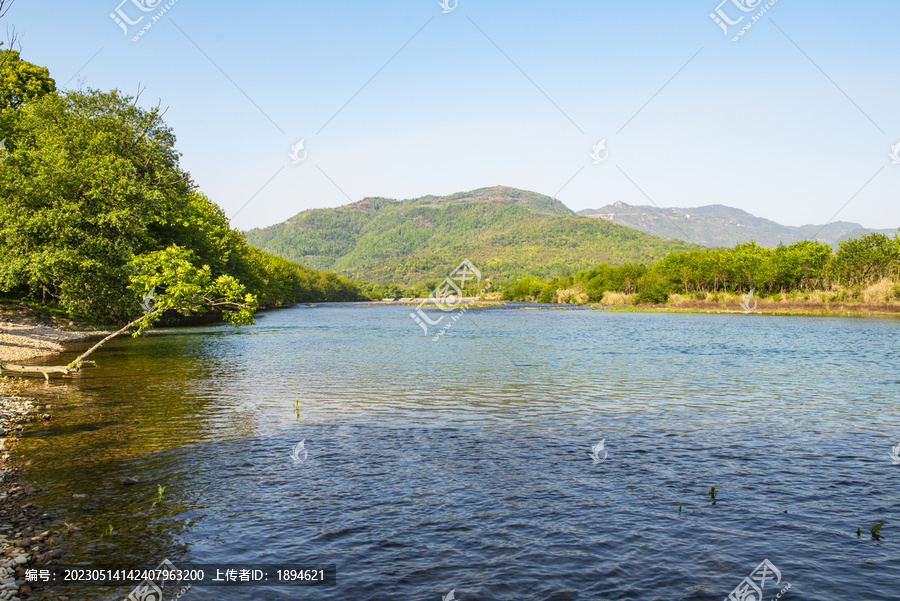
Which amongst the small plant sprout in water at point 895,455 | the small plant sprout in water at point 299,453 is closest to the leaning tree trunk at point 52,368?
the small plant sprout in water at point 299,453

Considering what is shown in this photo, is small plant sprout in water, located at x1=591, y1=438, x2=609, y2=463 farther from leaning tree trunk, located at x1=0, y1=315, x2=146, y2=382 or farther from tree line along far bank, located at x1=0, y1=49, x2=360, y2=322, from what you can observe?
tree line along far bank, located at x1=0, y1=49, x2=360, y2=322

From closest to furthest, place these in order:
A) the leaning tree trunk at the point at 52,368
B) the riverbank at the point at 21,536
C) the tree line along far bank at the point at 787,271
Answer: the riverbank at the point at 21,536 → the leaning tree trunk at the point at 52,368 → the tree line along far bank at the point at 787,271

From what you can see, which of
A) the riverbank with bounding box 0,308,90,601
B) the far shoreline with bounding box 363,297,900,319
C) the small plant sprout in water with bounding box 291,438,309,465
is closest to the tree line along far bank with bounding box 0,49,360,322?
the riverbank with bounding box 0,308,90,601

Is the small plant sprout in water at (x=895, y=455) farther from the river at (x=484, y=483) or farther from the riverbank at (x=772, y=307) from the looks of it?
the riverbank at (x=772, y=307)

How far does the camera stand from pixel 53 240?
45.0 metres

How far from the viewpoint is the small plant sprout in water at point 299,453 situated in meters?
17.5

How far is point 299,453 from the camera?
18.2m

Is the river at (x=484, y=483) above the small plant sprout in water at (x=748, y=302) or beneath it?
beneath

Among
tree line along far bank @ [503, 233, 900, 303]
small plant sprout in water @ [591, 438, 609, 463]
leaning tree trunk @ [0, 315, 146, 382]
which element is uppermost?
tree line along far bank @ [503, 233, 900, 303]

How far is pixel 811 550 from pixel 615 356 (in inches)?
1472

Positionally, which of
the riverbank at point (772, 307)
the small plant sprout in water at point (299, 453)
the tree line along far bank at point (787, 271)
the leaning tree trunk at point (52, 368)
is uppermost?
the tree line along far bank at point (787, 271)

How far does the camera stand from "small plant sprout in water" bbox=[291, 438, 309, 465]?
17.5m

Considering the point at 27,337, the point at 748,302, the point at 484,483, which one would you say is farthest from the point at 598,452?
the point at 748,302

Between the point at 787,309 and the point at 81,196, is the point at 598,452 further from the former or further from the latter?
the point at 787,309
